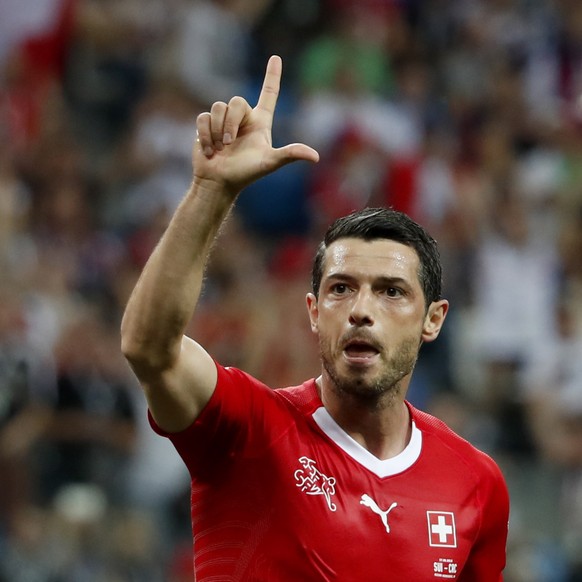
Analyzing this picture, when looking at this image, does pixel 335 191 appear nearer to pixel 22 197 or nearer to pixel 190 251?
pixel 22 197

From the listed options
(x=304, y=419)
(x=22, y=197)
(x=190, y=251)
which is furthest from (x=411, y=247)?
(x=22, y=197)

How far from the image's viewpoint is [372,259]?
3.80 m

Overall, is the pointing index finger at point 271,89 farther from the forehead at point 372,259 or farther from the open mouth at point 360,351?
the open mouth at point 360,351

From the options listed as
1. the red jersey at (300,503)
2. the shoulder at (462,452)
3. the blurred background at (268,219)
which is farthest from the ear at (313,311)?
the blurred background at (268,219)

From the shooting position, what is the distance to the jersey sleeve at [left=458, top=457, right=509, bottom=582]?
398 centimetres

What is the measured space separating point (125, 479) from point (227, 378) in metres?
4.41

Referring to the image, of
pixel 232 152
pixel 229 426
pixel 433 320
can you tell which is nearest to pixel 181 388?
pixel 229 426

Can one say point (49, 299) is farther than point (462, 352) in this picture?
No

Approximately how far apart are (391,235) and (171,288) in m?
0.93

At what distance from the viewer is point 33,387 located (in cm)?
746

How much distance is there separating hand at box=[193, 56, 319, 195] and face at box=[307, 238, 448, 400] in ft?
1.96

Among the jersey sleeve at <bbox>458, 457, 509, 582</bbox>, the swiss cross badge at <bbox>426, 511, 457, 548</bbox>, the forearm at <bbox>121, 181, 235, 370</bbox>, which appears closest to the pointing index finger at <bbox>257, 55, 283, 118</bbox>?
the forearm at <bbox>121, 181, 235, 370</bbox>

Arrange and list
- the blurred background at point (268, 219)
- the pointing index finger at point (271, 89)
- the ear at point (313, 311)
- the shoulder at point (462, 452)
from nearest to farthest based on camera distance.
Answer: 1. the pointing index finger at point (271, 89)
2. the ear at point (313, 311)
3. the shoulder at point (462, 452)
4. the blurred background at point (268, 219)

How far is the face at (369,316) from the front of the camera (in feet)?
12.2
